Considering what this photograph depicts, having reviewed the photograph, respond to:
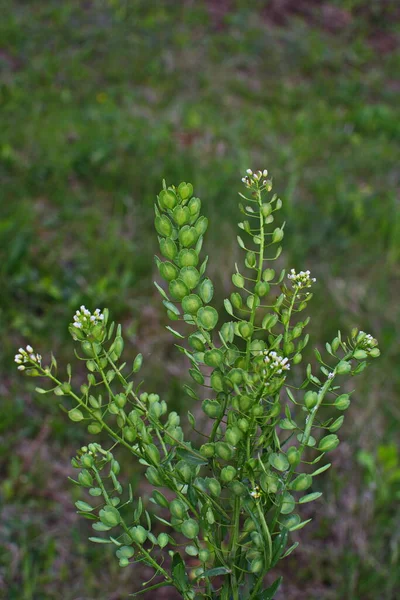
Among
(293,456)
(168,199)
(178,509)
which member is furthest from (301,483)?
(168,199)

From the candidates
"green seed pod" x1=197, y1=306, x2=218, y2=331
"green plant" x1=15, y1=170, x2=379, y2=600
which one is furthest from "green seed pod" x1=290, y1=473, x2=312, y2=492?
"green seed pod" x1=197, y1=306, x2=218, y2=331

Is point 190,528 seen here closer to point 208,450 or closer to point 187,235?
point 208,450

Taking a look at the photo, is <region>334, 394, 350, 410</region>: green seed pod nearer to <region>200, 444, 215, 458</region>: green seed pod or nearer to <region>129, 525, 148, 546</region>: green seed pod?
<region>200, 444, 215, 458</region>: green seed pod

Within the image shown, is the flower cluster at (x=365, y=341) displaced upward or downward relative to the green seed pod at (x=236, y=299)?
downward

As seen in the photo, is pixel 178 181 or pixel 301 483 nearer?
pixel 301 483

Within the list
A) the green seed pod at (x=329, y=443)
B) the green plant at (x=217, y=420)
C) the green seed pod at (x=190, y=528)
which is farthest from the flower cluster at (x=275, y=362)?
the green seed pod at (x=190, y=528)

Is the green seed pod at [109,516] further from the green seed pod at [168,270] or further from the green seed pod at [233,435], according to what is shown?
the green seed pod at [168,270]

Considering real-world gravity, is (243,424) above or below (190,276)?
below
